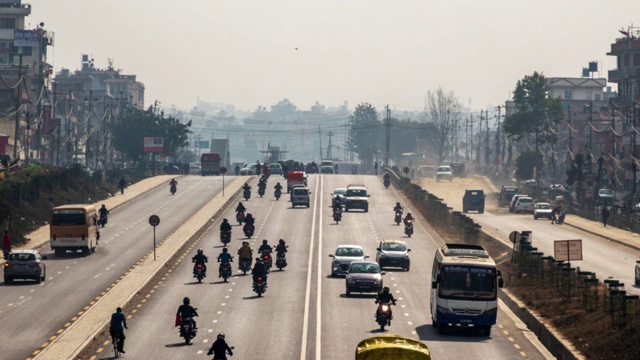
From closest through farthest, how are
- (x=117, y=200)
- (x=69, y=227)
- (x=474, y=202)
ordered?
(x=69, y=227) < (x=117, y=200) < (x=474, y=202)

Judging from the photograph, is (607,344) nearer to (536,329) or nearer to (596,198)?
(536,329)

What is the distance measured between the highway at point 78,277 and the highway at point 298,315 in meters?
2.44

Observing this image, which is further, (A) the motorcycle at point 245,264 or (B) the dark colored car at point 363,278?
(A) the motorcycle at point 245,264

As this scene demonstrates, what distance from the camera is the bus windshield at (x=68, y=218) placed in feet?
233

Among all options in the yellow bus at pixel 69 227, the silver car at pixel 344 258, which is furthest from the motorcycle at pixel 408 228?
the yellow bus at pixel 69 227

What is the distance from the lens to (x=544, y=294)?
52.4 m

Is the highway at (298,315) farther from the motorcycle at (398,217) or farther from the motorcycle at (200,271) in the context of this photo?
the motorcycle at (398,217)

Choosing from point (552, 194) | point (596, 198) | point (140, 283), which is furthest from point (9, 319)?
point (552, 194)

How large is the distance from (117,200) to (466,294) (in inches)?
2739

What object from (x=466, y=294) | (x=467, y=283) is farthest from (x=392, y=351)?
(x=467, y=283)

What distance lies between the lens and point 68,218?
71.2 meters

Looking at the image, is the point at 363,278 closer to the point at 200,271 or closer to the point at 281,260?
the point at 200,271

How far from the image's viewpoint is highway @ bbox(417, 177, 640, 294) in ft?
231

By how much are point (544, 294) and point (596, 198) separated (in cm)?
7579
